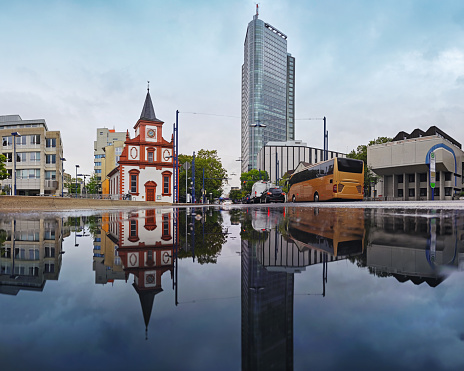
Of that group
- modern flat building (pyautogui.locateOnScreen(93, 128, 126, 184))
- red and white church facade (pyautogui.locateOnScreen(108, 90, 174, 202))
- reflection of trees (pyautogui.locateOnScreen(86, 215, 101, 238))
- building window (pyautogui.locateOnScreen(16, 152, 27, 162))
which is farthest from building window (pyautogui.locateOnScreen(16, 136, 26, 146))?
reflection of trees (pyautogui.locateOnScreen(86, 215, 101, 238))

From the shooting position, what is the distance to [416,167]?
216ft

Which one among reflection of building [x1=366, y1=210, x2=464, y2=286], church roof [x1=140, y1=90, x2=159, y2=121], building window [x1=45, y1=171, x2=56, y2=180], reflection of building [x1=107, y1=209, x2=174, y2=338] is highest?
church roof [x1=140, y1=90, x2=159, y2=121]

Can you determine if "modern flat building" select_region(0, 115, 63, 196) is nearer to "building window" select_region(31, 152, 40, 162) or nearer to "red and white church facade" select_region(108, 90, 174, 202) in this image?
"building window" select_region(31, 152, 40, 162)

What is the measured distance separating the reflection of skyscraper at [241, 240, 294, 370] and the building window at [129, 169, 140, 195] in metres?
43.2

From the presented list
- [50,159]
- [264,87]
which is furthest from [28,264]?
[264,87]

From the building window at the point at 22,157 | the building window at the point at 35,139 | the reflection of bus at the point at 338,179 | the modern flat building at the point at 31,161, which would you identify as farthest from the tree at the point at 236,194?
the reflection of bus at the point at 338,179

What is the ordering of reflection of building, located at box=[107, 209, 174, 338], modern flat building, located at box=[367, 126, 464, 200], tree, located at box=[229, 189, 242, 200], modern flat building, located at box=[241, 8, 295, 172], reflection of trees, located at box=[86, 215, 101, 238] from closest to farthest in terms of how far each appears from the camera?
reflection of building, located at box=[107, 209, 174, 338] < reflection of trees, located at box=[86, 215, 101, 238] < modern flat building, located at box=[367, 126, 464, 200] < tree, located at box=[229, 189, 242, 200] < modern flat building, located at box=[241, 8, 295, 172]

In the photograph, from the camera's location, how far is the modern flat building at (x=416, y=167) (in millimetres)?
62500

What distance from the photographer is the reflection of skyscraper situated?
1.07 meters

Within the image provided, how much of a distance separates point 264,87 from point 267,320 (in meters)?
157

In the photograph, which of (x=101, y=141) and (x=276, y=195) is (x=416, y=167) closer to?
(x=276, y=195)

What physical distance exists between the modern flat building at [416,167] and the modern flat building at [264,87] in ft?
243

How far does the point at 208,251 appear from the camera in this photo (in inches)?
123

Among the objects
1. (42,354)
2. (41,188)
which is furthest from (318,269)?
(41,188)
